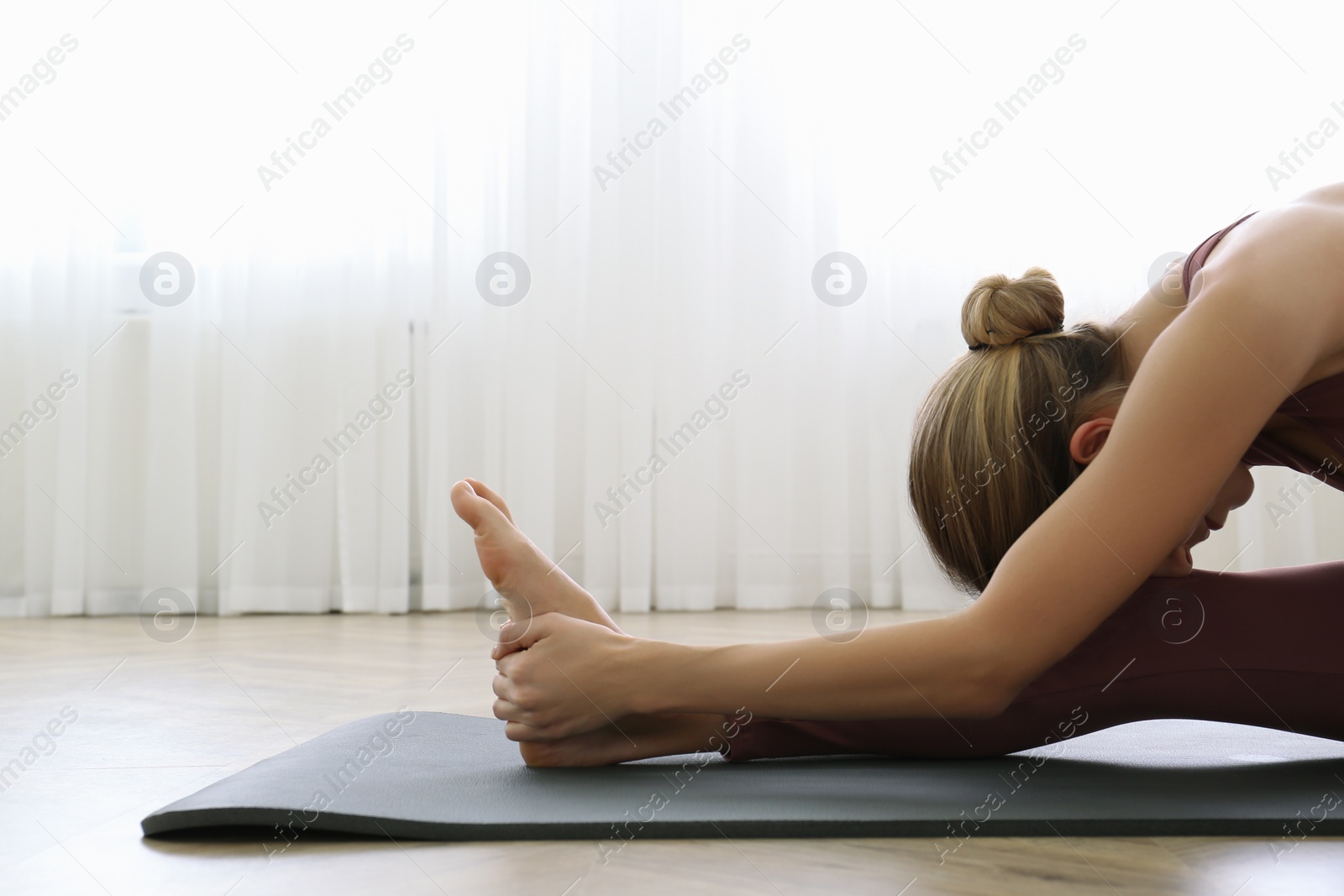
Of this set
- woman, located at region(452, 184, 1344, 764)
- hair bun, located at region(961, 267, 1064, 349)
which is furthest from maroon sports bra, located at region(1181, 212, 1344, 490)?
hair bun, located at region(961, 267, 1064, 349)

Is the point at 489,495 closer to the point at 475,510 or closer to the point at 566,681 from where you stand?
the point at 475,510

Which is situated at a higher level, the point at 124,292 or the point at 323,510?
the point at 124,292

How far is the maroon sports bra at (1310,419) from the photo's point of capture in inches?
33.4

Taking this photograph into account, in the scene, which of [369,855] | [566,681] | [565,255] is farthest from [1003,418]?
[565,255]

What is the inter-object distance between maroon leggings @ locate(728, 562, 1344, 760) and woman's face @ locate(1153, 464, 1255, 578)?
0.4 inches

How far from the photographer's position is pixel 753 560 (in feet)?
9.02

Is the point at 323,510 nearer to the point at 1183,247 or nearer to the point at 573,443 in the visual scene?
the point at 573,443

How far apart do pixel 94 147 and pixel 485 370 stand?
116 cm

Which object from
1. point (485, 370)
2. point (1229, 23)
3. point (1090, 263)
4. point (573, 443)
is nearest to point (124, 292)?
point (485, 370)

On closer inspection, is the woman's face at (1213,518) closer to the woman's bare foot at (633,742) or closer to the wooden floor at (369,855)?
the wooden floor at (369,855)

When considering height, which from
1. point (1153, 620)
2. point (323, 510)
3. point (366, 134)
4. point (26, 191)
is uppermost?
point (366, 134)

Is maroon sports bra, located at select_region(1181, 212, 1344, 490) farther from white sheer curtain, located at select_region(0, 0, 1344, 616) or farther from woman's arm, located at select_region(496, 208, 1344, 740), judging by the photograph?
white sheer curtain, located at select_region(0, 0, 1344, 616)

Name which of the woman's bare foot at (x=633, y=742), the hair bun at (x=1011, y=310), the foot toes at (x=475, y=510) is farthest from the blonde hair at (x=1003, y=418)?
the foot toes at (x=475, y=510)

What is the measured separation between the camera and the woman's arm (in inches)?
29.0
